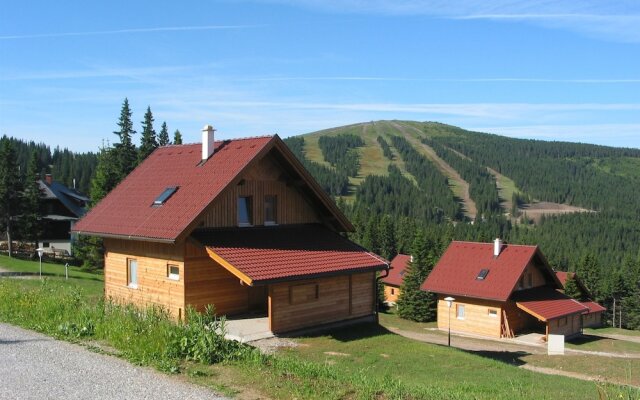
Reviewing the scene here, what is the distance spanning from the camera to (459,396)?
1001 cm

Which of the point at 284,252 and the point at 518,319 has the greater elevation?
the point at 284,252

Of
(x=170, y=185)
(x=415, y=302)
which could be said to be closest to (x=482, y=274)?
(x=415, y=302)

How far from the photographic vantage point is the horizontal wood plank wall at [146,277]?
1884 cm

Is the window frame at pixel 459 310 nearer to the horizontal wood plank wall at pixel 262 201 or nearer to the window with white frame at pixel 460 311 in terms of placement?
the window with white frame at pixel 460 311

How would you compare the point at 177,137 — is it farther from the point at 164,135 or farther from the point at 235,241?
the point at 235,241

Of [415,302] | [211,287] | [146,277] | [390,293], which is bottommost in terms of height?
[390,293]

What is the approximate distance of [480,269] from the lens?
130 ft

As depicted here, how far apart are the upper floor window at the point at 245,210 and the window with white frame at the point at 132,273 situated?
424cm

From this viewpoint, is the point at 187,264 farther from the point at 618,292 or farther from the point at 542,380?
the point at 618,292

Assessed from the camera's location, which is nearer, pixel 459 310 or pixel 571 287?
pixel 459 310

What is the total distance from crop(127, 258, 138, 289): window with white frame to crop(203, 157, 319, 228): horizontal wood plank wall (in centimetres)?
391

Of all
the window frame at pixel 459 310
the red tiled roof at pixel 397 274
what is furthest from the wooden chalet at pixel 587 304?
the window frame at pixel 459 310

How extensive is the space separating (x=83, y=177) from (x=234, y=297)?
118m

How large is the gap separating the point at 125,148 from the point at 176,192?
26866 mm
